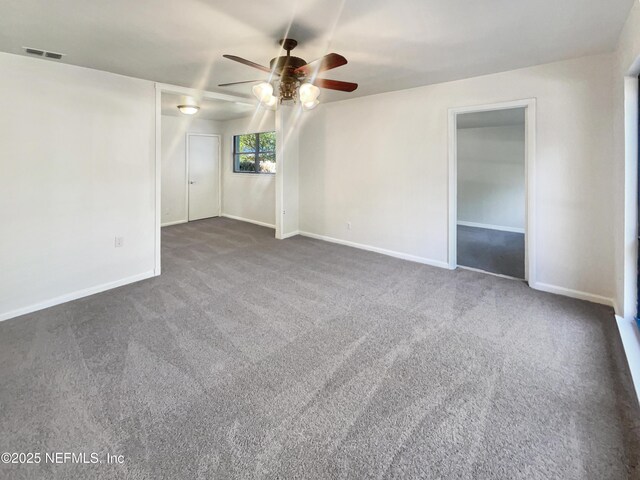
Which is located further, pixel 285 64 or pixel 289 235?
pixel 289 235

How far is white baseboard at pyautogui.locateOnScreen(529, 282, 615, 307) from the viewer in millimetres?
3057

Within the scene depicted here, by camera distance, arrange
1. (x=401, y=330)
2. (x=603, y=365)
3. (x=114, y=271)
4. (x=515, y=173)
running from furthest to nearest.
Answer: (x=515, y=173), (x=114, y=271), (x=401, y=330), (x=603, y=365)

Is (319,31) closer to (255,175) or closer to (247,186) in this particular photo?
(255,175)

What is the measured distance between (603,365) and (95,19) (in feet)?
14.2

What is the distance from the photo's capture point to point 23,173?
111 inches

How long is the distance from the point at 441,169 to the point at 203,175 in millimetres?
5662

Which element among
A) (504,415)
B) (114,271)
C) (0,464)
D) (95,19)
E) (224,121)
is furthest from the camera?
(224,121)

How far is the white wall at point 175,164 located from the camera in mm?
6758

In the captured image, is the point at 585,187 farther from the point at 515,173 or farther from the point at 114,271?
the point at 114,271

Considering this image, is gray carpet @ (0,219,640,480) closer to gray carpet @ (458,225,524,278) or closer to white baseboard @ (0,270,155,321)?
white baseboard @ (0,270,155,321)

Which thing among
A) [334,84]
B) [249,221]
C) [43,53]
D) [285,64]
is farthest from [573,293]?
[249,221]

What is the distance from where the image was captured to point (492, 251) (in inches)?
197

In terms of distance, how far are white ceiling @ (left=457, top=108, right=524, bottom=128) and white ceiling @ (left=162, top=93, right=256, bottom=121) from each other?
12.9 ft

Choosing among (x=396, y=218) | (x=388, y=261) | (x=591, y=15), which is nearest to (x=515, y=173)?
(x=396, y=218)
